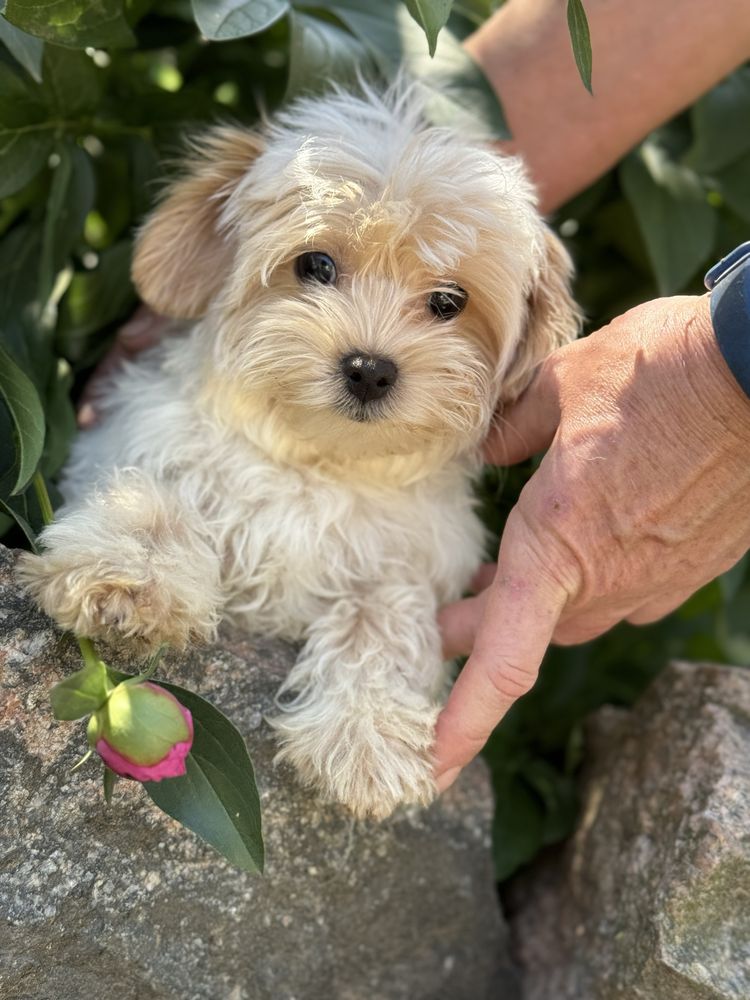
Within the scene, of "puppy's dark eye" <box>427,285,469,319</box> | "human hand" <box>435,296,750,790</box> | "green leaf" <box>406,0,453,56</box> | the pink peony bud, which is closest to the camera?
the pink peony bud

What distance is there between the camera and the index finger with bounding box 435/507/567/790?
5.32 feet

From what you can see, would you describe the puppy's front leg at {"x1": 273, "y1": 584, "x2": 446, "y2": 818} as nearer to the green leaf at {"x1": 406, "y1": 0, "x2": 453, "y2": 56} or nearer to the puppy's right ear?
the puppy's right ear

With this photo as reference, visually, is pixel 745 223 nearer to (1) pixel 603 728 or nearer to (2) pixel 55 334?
(1) pixel 603 728

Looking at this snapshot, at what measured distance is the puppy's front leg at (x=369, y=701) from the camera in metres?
1.63

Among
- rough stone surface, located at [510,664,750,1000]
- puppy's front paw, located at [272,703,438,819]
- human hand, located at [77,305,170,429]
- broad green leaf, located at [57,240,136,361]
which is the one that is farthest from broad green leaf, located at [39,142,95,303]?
rough stone surface, located at [510,664,750,1000]

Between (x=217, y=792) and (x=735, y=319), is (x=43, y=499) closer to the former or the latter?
(x=217, y=792)

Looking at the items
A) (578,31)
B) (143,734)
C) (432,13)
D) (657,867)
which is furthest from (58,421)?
(657,867)

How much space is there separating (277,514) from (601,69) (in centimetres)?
130

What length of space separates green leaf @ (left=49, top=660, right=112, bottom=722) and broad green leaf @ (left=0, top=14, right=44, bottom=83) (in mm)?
1066

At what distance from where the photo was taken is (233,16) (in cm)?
170

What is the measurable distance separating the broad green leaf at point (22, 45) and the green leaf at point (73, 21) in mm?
56

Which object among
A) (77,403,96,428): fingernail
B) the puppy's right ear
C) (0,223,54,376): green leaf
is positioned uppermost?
the puppy's right ear

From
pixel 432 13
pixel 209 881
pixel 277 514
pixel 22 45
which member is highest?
pixel 432 13

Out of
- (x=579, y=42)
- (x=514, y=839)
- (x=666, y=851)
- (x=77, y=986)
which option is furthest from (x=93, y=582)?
(x=514, y=839)
